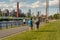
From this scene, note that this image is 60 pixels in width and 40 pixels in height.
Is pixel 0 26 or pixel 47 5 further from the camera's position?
pixel 47 5

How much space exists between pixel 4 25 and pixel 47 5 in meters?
40.5

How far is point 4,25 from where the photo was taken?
35344mm

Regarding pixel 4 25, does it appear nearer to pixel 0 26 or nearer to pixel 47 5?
pixel 0 26

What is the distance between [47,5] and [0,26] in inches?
1656

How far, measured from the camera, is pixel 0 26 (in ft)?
111

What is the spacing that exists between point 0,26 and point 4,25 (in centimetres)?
161

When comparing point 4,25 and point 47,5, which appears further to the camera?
point 47,5

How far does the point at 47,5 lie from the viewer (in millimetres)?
73750

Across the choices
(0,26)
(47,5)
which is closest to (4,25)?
(0,26)
